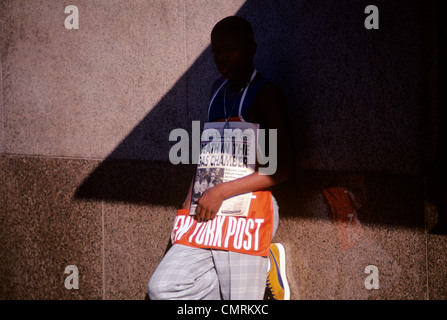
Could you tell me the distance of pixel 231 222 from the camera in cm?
261

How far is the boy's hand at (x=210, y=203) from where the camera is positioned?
2566mm

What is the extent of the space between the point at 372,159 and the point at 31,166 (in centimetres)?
346

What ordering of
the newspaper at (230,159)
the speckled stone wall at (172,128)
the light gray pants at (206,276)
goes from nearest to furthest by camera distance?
the light gray pants at (206,276)
the newspaper at (230,159)
the speckled stone wall at (172,128)

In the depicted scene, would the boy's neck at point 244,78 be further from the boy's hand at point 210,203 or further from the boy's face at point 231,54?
the boy's hand at point 210,203

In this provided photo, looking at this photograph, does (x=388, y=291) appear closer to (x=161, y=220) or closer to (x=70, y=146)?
(x=161, y=220)

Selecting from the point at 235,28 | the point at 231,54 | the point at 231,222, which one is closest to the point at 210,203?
the point at 231,222

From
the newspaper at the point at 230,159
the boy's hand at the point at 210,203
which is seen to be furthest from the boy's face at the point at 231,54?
the boy's hand at the point at 210,203

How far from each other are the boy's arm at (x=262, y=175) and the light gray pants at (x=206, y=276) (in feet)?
0.90

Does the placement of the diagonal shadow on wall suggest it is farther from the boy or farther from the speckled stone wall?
the boy

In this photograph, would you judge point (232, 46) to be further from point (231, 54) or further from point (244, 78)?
point (244, 78)

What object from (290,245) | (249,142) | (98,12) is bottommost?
(290,245)

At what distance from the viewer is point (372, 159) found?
9.32ft

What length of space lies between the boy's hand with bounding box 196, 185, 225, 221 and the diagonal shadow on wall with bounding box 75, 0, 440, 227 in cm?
78
